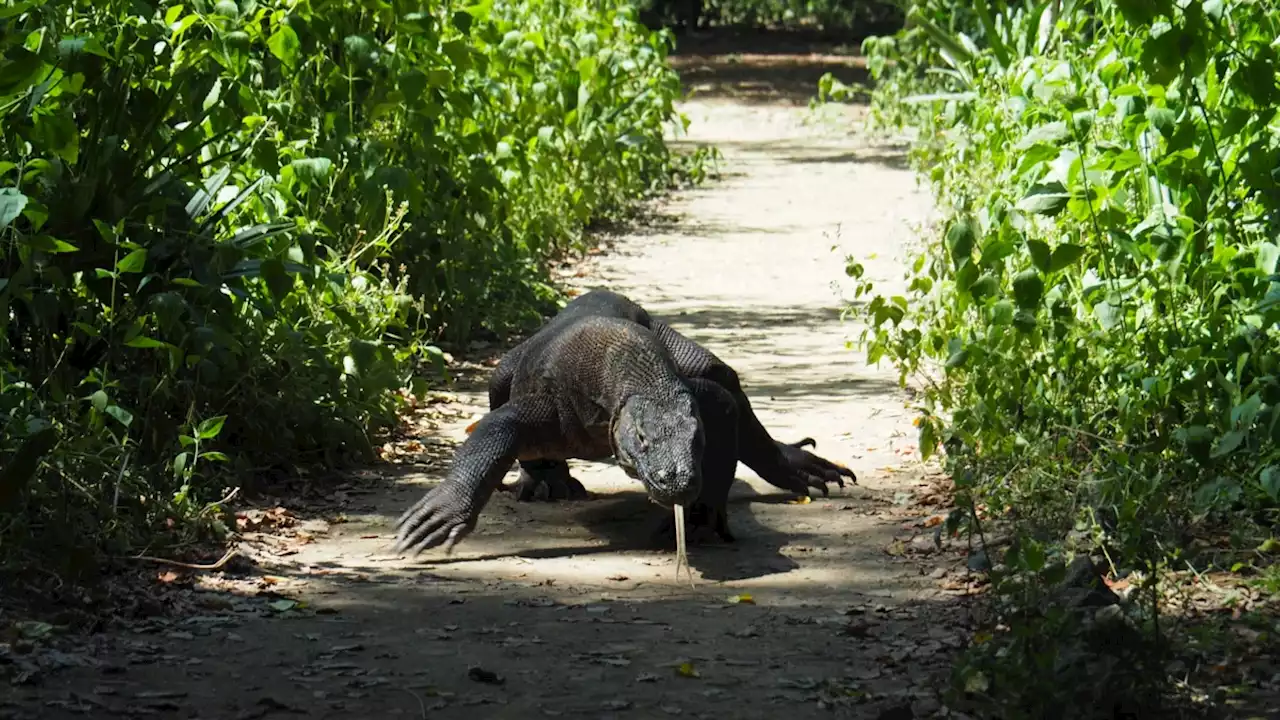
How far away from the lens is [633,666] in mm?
4098

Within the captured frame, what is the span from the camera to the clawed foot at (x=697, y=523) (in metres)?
5.33

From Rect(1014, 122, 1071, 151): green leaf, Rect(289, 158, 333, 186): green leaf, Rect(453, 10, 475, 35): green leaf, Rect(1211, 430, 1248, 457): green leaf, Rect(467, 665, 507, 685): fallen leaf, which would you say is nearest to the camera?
Rect(467, 665, 507, 685): fallen leaf

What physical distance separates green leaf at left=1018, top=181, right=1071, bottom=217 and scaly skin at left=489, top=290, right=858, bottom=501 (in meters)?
1.25

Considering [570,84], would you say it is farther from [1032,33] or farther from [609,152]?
[1032,33]

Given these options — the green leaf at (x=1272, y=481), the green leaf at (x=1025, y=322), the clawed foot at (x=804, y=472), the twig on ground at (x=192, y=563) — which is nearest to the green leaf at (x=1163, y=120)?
the green leaf at (x=1025, y=322)

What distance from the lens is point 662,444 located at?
4945mm

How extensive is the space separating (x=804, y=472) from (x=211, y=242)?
228cm

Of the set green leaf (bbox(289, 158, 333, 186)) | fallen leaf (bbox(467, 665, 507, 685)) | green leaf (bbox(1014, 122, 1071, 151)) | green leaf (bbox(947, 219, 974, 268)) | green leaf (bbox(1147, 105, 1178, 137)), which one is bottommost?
fallen leaf (bbox(467, 665, 507, 685))

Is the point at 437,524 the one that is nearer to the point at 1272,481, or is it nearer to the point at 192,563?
the point at 192,563

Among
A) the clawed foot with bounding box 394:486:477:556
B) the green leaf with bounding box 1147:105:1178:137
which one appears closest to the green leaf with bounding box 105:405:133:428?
the clawed foot with bounding box 394:486:477:556

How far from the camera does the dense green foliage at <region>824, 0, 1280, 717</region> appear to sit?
15.1ft

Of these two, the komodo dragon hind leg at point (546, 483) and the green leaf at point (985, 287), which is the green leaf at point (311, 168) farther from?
the green leaf at point (985, 287)

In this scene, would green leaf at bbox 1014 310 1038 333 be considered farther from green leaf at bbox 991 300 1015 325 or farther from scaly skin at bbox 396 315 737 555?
scaly skin at bbox 396 315 737 555

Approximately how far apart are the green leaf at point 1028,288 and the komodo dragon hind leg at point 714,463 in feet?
3.35
